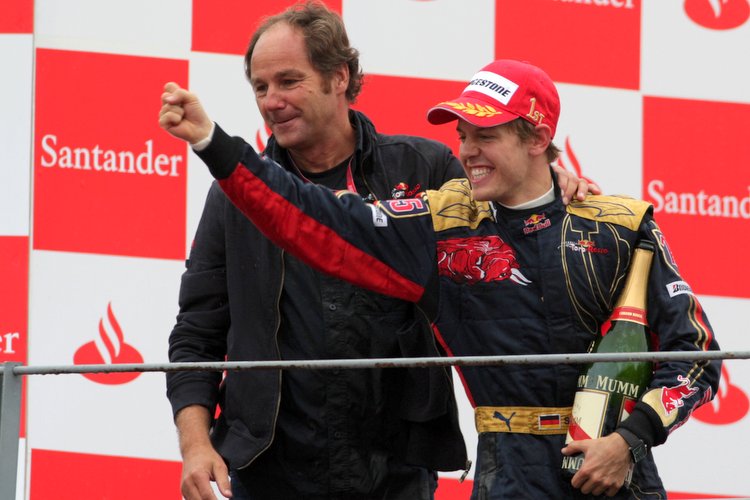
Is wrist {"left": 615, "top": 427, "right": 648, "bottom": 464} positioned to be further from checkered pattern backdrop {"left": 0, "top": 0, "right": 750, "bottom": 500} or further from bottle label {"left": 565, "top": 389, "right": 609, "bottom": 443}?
checkered pattern backdrop {"left": 0, "top": 0, "right": 750, "bottom": 500}

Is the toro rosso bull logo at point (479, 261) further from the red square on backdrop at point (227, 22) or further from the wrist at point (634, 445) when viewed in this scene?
the red square on backdrop at point (227, 22)

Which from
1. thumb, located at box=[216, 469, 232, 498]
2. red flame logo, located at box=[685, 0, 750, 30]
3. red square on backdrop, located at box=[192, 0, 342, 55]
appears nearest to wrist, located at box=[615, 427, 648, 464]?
thumb, located at box=[216, 469, 232, 498]

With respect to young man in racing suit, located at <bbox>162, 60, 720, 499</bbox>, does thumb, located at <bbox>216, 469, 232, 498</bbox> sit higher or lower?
lower

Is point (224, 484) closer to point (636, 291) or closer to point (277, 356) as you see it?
point (277, 356)

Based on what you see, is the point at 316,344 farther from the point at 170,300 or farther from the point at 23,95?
the point at 23,95

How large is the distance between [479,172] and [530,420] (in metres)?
0.43

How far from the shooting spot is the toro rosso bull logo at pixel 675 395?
2094mm

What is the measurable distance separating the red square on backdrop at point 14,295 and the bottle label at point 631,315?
5.81 feet

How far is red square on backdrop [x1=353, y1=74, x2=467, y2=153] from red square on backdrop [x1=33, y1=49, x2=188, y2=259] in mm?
523

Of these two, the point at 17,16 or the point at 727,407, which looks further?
the point at 727,407

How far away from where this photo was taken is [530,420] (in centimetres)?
212

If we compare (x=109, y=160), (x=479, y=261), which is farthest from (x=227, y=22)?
(x=479, y=261)

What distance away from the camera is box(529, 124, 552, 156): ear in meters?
2.30

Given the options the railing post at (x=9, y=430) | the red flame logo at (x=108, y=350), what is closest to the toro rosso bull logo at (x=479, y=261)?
the railing post at (x=9, y=430)
